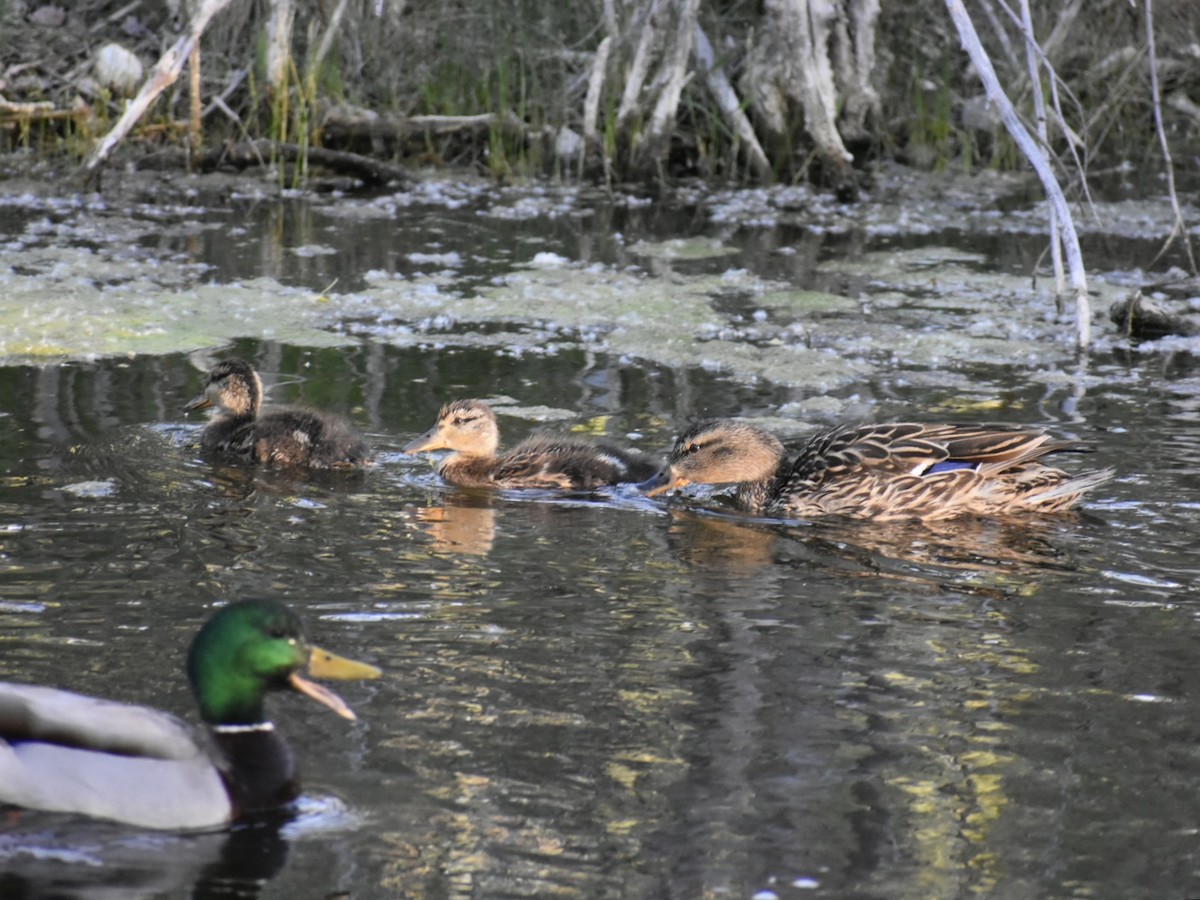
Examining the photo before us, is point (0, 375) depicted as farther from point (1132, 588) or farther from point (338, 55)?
point (338, 55)

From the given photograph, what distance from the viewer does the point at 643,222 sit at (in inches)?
531

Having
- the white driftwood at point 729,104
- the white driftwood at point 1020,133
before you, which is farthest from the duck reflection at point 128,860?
the white driftwood at point 729,104

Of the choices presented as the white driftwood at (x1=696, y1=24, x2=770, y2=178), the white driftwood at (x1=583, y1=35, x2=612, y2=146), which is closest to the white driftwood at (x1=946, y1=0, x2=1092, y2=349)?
the white driftwood at (x1=583, y1=35, x2=612, y2=146)

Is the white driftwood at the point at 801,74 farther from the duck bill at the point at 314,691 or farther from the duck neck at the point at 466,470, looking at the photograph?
the duck bill at the point at 314,691

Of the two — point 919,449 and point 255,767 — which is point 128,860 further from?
point 919,449

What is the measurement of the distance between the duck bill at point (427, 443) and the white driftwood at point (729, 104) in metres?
8.12

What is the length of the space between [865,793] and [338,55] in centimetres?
1172

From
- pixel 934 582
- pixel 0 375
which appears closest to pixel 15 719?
pixel 934 582

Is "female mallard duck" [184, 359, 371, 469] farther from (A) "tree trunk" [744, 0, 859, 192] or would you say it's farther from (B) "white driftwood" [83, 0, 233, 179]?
(A) "tree trunk" [744, 0, 859, 192]

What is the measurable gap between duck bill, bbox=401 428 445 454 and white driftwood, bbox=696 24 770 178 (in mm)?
8121

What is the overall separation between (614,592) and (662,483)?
1.48 metres

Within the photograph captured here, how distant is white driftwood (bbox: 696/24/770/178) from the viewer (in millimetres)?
14797

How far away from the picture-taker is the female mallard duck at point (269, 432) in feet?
23.5

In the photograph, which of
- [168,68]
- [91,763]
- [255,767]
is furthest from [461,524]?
[168,68]
